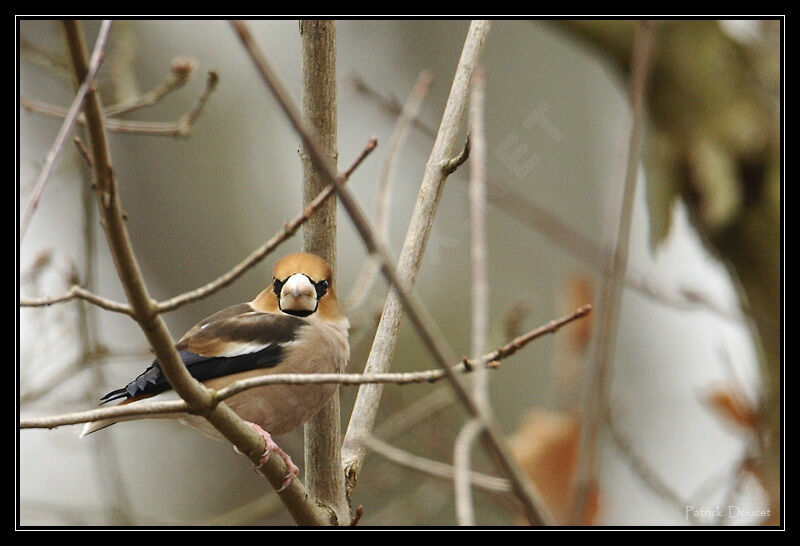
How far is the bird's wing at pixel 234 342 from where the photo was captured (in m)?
1.89

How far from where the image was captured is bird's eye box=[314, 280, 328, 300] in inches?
78.1

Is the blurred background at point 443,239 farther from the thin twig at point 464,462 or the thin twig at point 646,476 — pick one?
the thin twig at point 464,462

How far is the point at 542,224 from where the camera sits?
1882 mm

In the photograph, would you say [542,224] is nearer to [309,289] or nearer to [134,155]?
[309,289]

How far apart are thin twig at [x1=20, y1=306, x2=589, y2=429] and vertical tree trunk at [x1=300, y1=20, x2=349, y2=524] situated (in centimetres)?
59

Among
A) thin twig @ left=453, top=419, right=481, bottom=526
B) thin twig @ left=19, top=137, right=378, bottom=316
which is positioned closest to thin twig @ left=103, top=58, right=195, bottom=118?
thin twig @ left=19, top=137, right=378, bottom=316

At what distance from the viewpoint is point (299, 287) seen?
76.5 inches

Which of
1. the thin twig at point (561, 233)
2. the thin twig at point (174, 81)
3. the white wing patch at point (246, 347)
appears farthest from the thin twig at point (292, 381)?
the thin twig at point (174, 81)

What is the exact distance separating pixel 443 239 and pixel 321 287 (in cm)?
115

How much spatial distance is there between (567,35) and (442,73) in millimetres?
747

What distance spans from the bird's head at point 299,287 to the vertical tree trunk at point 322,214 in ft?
0.19

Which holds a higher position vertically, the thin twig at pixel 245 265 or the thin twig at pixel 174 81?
the thin twig at pixel 174 81

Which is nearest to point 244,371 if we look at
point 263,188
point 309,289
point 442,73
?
point 309,289

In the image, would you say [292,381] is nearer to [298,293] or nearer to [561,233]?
[298,293]
